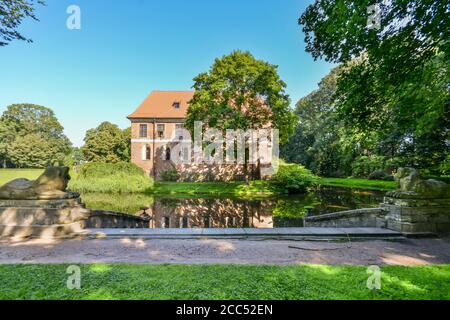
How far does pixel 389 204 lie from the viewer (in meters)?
6.76

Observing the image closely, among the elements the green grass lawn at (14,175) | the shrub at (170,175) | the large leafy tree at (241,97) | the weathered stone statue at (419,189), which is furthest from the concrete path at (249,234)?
the green grass lawn at (14,175)

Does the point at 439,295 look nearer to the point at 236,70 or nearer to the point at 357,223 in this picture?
the point at 357,223

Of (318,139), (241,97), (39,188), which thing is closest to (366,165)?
(318,139)

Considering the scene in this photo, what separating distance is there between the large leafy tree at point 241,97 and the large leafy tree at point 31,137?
42978 mm

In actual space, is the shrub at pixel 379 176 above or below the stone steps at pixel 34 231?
above

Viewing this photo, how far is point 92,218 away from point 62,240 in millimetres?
1691

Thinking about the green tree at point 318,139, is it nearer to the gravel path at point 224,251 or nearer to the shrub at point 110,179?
the shrub at point 110,179

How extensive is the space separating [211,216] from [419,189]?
8.66 m

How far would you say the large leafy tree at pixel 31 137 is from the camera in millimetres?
48688

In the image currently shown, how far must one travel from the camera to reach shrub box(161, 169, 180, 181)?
1293 inches

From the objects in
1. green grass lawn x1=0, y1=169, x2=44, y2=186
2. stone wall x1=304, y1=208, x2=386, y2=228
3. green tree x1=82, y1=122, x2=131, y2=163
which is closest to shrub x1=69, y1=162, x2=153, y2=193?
green tree x1=82, y1=122, x2=131, y2=163

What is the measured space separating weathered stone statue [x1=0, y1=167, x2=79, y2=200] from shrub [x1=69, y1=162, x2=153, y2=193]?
58.7ft

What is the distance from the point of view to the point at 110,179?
2431 cm
